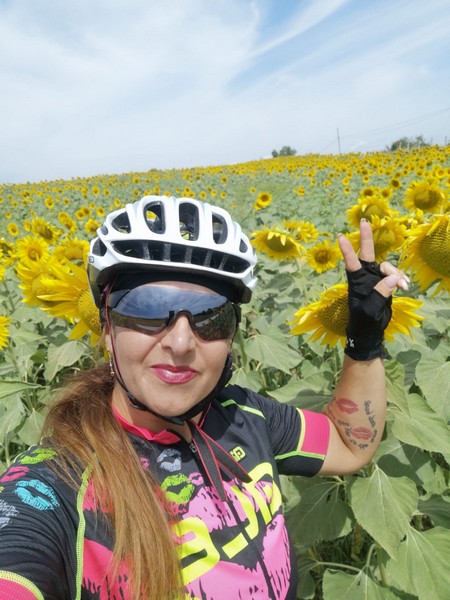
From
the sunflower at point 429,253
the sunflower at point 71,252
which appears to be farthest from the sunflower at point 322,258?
the sunflower at point 71,252

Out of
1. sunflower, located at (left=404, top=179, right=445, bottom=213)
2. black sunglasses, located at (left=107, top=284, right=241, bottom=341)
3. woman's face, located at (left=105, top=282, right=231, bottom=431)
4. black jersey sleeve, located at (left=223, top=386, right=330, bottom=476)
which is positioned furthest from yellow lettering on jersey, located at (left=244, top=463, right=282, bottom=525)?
sunflower, located at (left=404, top=179, right=445, bottom=213)

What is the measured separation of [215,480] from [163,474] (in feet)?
0.52

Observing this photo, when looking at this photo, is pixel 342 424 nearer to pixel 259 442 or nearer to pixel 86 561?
pixel 259 442

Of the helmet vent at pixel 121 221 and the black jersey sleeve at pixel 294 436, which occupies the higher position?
the helmet vent at pixel 121 221

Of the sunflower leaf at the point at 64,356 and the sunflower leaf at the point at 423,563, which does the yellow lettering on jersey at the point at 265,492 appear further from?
the sunflower leaf at the point at 64,356

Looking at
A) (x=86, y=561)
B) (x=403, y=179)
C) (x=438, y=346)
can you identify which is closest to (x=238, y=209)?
(x=403, y=179)

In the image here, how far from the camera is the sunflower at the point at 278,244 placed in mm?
3940

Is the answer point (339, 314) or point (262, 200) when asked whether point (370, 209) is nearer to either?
point (339, 314)

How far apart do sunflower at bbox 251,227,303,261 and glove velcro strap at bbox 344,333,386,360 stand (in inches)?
85.0

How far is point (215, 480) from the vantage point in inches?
55.3

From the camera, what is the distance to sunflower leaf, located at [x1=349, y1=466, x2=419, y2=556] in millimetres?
1746

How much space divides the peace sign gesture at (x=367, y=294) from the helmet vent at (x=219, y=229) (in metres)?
0.45

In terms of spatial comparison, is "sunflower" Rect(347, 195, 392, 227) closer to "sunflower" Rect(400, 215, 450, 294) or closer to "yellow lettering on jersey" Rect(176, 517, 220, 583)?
"sunflower" Rect(400, 215, 450, 294)

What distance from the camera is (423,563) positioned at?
2000 mm
